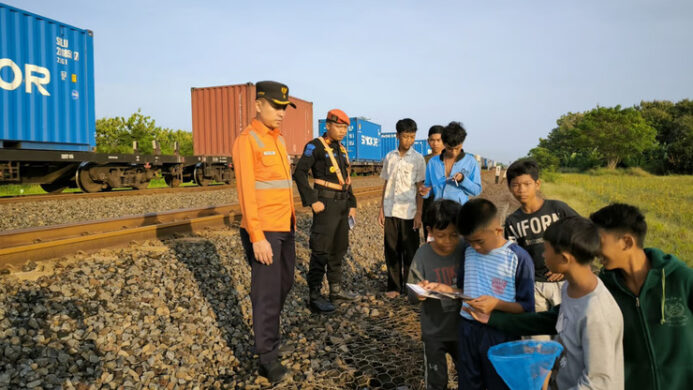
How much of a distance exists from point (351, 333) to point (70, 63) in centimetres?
1086

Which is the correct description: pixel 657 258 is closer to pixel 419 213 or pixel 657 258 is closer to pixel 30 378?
pixel 419 213

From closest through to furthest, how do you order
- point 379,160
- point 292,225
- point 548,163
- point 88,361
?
point 88,361 < point 292,225 < point 379,160 < point 548,163

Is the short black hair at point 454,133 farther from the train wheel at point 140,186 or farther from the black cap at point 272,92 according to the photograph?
the train wheel at point 140,186

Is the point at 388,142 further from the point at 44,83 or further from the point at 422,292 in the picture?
the point at 422,292

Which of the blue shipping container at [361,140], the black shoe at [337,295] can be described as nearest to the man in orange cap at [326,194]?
the black shoe at [337,295]

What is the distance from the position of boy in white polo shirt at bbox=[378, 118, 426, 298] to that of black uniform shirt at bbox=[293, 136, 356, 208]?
25.6 inches

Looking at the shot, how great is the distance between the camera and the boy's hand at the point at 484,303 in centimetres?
190

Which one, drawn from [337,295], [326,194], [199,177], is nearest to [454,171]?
[326,194]

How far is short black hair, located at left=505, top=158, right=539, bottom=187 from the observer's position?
2740mm

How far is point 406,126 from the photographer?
4602mm

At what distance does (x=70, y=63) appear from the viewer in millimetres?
10562

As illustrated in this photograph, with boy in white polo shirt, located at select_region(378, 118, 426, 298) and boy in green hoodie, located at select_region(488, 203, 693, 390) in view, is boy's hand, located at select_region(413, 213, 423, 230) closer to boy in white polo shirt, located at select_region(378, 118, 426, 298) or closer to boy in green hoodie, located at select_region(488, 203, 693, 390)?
boy in white polo shirt, located at select_region(378, 118, 426, 298)

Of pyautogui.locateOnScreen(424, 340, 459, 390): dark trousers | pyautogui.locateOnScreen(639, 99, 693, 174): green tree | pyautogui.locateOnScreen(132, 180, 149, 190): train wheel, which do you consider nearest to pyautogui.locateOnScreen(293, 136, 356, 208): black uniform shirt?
pyautogui.locateOnScreen(424, 340, 459, 390): dark trousers

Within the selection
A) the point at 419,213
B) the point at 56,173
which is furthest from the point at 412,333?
the point at 56,173
